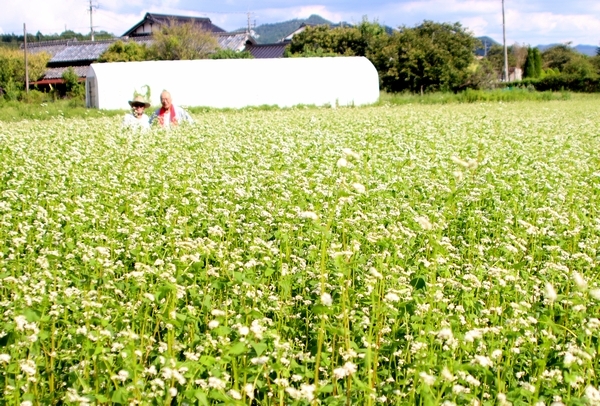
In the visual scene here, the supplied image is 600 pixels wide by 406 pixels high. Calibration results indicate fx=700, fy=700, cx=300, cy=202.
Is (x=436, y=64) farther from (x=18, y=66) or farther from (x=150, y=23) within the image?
(x=150, y=23)

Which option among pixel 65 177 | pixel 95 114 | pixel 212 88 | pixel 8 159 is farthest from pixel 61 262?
pixel 212 88

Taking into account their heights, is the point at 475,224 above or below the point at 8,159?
below

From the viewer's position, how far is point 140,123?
13266 millimetres

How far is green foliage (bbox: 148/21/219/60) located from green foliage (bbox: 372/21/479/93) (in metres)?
13.3

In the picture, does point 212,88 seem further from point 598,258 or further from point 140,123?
point 598,258

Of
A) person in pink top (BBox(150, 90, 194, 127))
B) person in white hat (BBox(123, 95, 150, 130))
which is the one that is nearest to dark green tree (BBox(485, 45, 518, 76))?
person in pink top (BBox(150, 90, 194, 127))

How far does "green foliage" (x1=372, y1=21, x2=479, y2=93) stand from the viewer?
44.7 m

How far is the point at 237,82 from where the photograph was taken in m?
31.6

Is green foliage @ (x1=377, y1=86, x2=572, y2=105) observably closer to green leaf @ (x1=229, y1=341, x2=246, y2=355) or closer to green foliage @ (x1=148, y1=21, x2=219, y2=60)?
green foliage @ (x1=148, y1=21, x2=219, y2=60)

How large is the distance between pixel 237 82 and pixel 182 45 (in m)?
20.2

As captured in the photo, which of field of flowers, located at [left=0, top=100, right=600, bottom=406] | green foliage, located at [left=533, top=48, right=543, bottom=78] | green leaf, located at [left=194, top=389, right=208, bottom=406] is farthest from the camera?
green foliage, located at [left=533, top=48, right=543, bottom=78]

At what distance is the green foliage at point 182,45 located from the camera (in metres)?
49.8

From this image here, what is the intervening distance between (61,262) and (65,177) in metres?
3.30

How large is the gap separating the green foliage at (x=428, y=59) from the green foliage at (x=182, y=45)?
1331 cm
